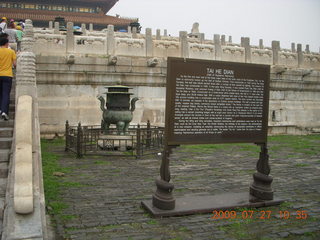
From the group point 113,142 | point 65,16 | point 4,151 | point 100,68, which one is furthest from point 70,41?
point 65,16

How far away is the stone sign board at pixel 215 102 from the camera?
4.91 metres

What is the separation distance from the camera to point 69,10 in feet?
118

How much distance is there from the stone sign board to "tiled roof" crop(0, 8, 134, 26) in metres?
31.1

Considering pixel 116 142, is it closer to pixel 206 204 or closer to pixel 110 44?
pixel 110 44

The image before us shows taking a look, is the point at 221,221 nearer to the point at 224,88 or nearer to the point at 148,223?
the point at 148,223

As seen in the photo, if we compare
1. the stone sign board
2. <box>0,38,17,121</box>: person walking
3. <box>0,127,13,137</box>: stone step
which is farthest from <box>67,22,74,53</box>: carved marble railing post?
the stone sign board

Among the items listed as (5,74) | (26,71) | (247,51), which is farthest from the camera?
(247,51)

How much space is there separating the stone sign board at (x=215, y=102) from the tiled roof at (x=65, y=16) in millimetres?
31100

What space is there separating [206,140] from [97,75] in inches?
356

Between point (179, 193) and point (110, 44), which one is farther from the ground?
point (110, 44)

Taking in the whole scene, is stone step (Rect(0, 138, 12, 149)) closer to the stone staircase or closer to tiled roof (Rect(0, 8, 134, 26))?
the stone staircase

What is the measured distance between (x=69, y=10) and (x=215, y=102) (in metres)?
34.3

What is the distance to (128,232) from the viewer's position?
4.29 metres

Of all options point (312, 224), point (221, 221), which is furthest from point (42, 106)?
point (312, 224)
